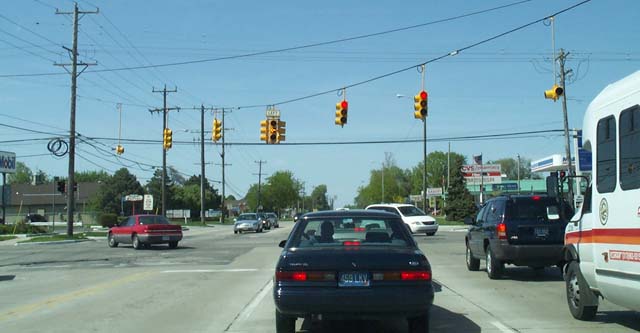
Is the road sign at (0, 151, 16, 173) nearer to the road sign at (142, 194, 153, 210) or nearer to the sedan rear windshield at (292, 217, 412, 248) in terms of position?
the road sign at (142, 194, 153, 210)

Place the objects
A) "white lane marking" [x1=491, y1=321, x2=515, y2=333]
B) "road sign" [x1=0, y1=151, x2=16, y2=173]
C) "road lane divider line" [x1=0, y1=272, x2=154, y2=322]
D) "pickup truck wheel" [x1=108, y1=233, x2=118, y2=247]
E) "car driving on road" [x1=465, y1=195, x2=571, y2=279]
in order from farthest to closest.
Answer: "road sign" [x1=0, y1=151, x2=16, y2=173]
"pickup truck wheel" [x1=108, y1=233, x2=118, y2=247]
"car driving on road" [x1=465, y1=195, x2=571, y2=279]
"road lane divider line" [x1=0, y1=272, x2=154, y2=322]
"white lane marking" [x1=491, y1=321, x2=515, y2=333]

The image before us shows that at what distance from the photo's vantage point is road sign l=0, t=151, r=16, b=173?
49.9 metres

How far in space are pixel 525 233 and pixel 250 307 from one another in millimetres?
6165

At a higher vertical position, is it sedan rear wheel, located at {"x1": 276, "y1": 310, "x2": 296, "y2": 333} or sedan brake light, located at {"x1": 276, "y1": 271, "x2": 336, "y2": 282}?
sedan brake light, located at {"x1": 276, "y1": 271, "x2": 336, "y2": 282}

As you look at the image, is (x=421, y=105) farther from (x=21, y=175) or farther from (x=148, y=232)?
(x=21, y=175)

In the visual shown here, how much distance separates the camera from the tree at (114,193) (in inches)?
4099

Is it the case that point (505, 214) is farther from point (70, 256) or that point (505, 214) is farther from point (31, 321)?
point (70, 256)

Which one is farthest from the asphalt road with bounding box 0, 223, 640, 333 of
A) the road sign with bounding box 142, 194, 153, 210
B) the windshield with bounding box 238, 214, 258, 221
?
the road sign with bounding box 142, 194, 153, 210

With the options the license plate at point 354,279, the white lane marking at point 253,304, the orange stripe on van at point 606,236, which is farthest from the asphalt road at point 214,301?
the license plate at point 354,279

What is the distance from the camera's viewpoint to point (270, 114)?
1175 inches

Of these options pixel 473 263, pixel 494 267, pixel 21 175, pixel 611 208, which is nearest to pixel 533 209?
pixel 494 267

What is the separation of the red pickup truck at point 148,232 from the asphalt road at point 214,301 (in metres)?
7.42

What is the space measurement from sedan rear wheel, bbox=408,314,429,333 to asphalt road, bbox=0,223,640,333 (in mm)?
983

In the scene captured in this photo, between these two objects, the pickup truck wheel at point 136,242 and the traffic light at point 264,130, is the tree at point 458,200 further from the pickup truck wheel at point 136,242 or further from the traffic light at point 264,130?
the pickup truck wheel at point 136,242
